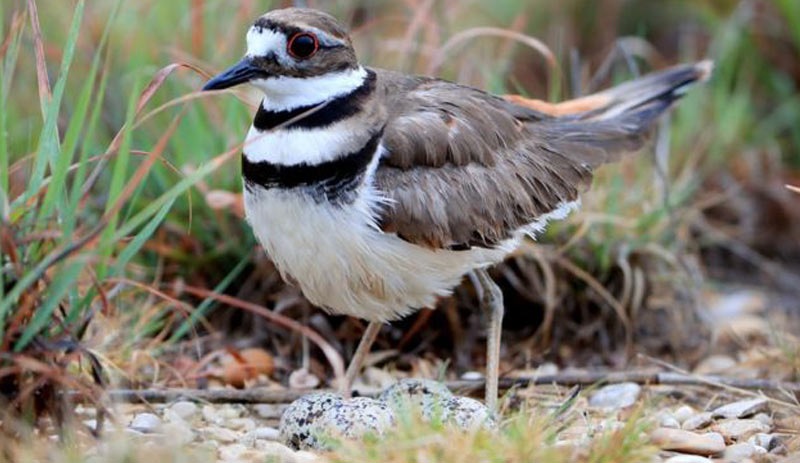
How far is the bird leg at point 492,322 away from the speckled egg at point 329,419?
0.60 m

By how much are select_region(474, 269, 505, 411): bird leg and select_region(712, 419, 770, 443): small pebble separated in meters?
0.69

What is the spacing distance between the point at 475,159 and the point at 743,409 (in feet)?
3.75

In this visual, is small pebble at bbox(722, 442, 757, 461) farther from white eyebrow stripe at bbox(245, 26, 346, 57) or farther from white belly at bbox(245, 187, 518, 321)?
white eyebrow stripe at bbox(245, 26, 346, 57)

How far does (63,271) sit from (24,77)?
2.90m

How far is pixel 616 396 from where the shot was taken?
415cm

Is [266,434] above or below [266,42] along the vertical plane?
below

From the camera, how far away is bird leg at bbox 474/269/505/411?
3.98 metres

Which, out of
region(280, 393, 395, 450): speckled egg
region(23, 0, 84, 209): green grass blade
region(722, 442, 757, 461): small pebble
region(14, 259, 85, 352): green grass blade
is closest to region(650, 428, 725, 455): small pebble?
region(722, 442, 757, 461): small pebble

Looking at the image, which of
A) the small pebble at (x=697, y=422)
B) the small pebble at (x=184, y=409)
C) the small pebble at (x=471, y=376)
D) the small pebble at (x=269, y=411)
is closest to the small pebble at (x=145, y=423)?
the small pebble at (x=184, y=409)

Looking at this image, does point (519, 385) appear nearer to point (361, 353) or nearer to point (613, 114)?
point (361, 353)

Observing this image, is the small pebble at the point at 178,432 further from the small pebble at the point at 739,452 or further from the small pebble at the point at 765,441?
the small pebble at the point at 765,441

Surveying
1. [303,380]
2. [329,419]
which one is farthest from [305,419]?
[303,380]

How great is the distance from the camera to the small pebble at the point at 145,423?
3532 millimetres

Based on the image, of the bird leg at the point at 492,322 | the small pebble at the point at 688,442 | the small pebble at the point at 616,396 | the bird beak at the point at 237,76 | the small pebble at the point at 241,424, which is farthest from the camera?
the small pebble at the point at 616,396
